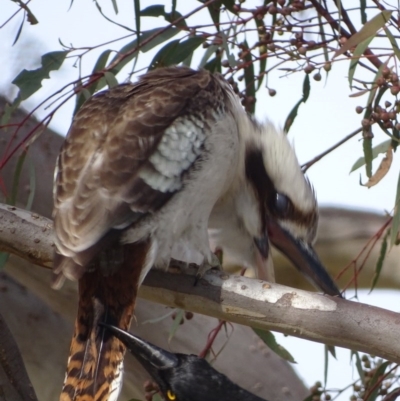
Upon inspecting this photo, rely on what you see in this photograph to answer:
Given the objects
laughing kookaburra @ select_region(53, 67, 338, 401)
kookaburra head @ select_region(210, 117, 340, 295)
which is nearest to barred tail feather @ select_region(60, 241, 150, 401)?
laughing kookaburra @ select_region(53, 67, 338, 401)

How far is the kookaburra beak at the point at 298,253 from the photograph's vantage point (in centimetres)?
223

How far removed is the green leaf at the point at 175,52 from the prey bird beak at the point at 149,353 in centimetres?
83

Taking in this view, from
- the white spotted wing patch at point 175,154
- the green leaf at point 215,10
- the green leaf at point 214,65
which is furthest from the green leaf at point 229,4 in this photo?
the white spotted wing patch at point 175,154

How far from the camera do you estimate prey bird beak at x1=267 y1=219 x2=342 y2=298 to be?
2227 mm

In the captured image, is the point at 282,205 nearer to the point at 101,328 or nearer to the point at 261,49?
the point at 261,49

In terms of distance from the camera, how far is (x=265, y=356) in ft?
10.2

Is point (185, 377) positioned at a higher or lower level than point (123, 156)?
lower

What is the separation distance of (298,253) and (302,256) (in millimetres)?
11

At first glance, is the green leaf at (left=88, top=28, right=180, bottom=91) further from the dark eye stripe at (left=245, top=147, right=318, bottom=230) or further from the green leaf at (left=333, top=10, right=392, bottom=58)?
the green leaf at (left=333, top=10, right=392, bottom=58)

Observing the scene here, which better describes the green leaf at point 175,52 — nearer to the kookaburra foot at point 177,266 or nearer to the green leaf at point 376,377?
the kookaburra foot at point 177,266

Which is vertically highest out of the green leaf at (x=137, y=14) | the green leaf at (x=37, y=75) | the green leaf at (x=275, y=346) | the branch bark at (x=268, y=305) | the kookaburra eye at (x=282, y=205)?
the green leaf at (x=137, y=14)

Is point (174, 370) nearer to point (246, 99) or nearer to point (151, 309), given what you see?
point (246, 99)

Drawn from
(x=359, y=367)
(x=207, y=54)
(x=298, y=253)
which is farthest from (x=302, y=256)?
(x=207, y=54)

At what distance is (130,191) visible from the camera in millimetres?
1816
